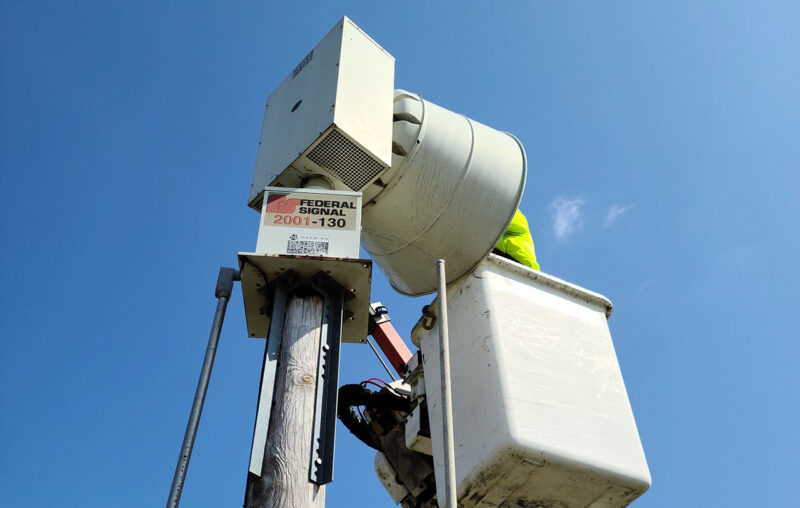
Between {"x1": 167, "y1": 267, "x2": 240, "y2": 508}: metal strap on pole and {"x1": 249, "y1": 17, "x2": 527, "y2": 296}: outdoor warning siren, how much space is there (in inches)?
20.7

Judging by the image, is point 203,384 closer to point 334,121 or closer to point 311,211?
point 311,211

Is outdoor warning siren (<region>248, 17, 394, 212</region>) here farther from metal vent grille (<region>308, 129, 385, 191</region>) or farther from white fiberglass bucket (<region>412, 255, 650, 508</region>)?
white fiberglass bucket (<region>412, 255, 650, 508</region>)

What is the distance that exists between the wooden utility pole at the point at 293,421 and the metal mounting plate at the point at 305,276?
0.43 ft

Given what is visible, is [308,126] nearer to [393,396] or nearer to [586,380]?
[586,380]

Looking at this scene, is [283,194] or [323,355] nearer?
[323,355]

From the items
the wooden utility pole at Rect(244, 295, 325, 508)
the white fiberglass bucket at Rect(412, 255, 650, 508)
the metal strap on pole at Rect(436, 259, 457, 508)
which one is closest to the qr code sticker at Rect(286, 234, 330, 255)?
the wooden utility pole at Rect(244, 295, 325, 508)

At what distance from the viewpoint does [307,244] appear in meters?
2.88

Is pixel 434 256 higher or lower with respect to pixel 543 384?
higher

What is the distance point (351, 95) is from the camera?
3279mm

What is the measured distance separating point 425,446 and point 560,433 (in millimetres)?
952

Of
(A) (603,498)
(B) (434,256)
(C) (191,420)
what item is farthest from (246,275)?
(A) (603,498)

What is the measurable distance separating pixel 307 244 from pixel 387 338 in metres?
5.15

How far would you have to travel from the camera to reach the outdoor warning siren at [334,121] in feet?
10.4

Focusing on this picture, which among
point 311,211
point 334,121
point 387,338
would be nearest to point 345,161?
point 334,121
